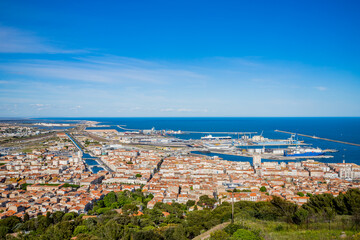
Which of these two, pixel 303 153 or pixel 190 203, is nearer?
pixel 190 203

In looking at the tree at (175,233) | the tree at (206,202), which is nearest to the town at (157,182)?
the tree at (206,202)

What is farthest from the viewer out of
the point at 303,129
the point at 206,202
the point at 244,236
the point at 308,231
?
the point at 303,129

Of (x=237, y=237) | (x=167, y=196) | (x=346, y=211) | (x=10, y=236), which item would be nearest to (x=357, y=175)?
(x=346, y=211)

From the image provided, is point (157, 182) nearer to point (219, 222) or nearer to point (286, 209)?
point (219, 222)

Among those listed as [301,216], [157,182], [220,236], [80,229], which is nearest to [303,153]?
[157,182]

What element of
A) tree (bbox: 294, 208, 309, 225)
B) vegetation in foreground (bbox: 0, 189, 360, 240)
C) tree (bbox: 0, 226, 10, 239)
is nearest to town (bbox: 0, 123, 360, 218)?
vegetation in foreground (bbox: 0, 189, 360, 240)

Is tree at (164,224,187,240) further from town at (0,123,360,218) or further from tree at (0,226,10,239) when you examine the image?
tree at (0,226,10,239)

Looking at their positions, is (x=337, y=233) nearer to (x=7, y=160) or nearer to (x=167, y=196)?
(x=167, y=196)

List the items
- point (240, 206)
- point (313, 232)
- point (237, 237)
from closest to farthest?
point (237, 237), point (313, 232), point (240, 206)
